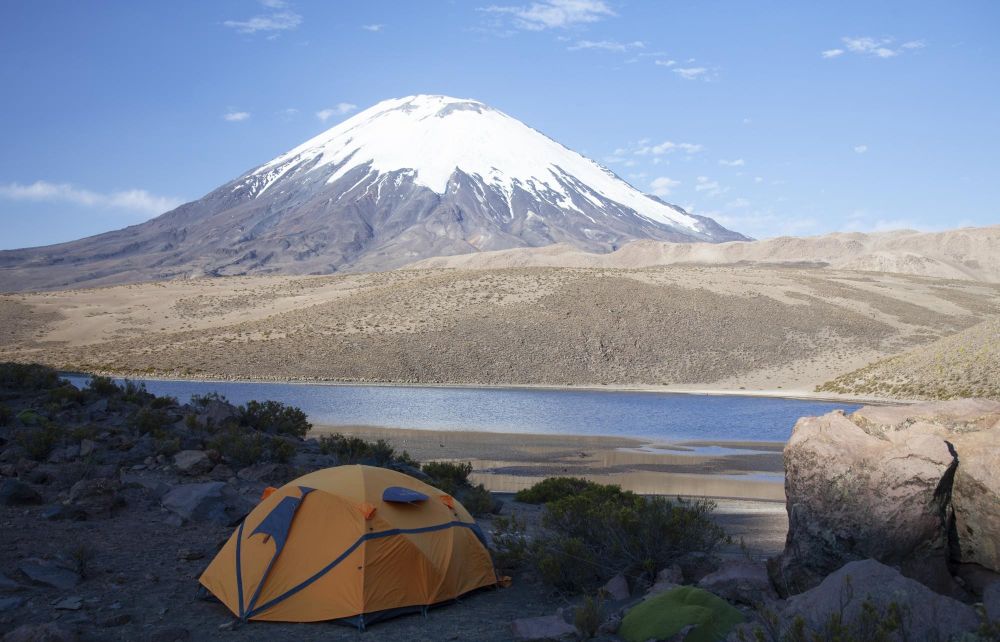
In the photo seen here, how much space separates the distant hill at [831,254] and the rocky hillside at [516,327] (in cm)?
3902

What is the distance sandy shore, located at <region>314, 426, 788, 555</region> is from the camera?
14.7 meters

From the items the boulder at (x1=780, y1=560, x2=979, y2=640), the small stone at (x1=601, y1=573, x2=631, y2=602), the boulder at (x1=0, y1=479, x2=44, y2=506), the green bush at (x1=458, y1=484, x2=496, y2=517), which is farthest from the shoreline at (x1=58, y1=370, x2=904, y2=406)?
the boulder at (x1=780, y1=560, x2=979, y2=640)

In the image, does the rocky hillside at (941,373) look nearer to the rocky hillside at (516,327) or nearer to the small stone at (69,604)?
the rocky hillside at (516,327)

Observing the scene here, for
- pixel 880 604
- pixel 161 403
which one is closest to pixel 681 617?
pixel 880 604

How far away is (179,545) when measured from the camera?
10.2 meters

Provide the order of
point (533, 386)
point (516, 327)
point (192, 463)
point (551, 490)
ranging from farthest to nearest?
1. point (516, 327)
2. point (533, 386)
3. point (551, 490)
4. point (192, 463)

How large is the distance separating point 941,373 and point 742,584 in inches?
1436

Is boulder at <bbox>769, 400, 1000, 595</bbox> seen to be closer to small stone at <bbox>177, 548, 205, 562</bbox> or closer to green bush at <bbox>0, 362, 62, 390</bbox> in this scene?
small stone at <bbox>177, 548, 205, 562</bbox>

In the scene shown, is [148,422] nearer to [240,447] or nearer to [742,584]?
[240,447]

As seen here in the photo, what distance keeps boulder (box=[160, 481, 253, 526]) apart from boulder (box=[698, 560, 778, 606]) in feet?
20.9

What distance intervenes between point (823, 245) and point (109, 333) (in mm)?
106937

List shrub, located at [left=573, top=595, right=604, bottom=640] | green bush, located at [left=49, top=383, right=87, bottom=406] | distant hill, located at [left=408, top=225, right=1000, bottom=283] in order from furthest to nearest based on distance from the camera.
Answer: distant hill, located at [left=408, top=225, right=1000, bottom=283], green bush, located at [left=49, top=383, right=87, bottom=406], shrub, located at [left=573, top=595, right=604, bottom=640]

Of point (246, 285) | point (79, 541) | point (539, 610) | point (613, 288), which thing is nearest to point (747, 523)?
point (539, 610)

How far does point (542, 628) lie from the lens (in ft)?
24.9
